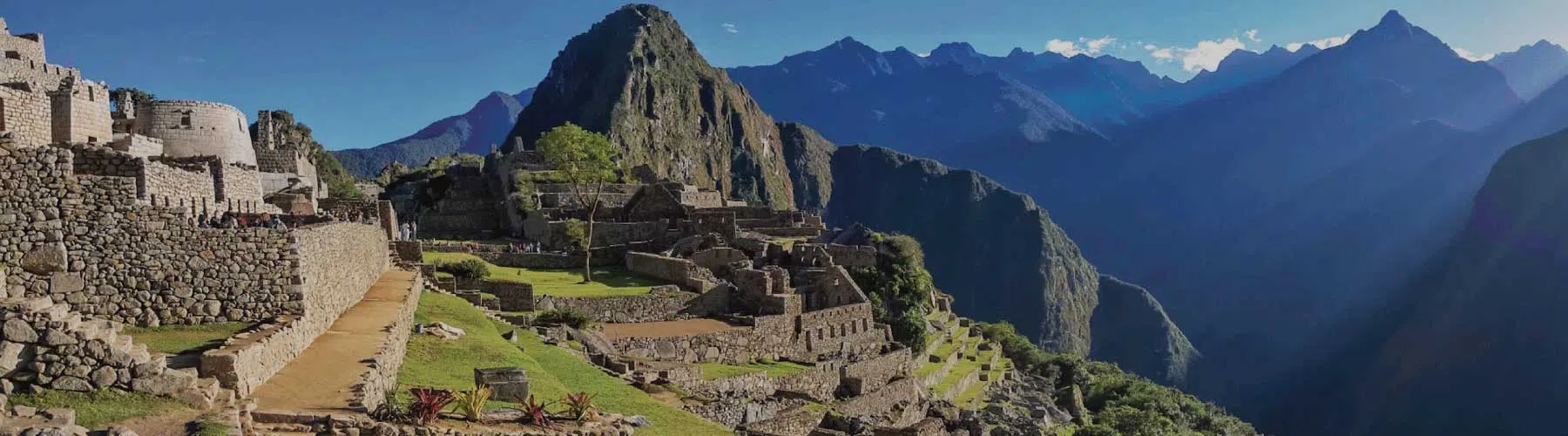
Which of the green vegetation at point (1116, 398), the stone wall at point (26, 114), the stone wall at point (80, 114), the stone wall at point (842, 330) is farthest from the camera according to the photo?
the green vegetation at point (1116, 398)

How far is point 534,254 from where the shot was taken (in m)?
40.5

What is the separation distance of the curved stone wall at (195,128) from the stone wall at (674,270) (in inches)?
612

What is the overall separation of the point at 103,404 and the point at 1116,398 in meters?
63.7

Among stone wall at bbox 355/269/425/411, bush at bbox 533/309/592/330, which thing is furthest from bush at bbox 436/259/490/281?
stone wall at bbox 355/269/425/411

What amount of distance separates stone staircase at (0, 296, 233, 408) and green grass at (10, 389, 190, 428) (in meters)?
0.09

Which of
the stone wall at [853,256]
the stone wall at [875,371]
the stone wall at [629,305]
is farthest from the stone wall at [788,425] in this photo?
the stone wall at [853,256]

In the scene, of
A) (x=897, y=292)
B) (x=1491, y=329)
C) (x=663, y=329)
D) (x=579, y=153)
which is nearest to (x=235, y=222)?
(x=663, y=329)

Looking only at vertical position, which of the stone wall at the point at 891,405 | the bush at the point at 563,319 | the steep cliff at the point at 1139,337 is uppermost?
the bush at the point at 563,319

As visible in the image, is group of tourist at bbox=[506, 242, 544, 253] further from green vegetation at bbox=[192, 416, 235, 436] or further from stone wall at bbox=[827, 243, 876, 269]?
green vegetation at bbox=[192, 416, 235, 436]

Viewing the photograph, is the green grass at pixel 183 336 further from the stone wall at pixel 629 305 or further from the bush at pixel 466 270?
the bush at pixel 466 270

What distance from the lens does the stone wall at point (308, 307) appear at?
1035cm

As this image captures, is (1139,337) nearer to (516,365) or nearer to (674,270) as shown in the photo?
(674,270)

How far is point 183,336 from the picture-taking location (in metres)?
11.9

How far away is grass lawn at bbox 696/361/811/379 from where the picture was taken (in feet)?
88.3
